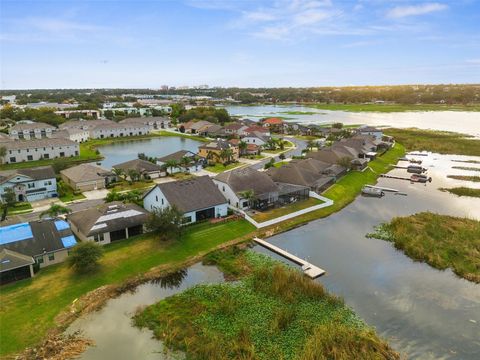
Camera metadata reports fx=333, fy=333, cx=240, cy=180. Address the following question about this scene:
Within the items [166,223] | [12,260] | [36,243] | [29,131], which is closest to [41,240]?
[36,243]

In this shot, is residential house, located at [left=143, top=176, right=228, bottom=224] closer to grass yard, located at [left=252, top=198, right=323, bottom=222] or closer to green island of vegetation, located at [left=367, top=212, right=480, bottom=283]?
grass yard, located at [left=252, top=198, right=323, bottom=222]

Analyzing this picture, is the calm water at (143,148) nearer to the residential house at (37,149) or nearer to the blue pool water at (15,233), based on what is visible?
the residential house at (37,149)

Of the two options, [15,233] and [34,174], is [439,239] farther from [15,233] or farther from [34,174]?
[34,174]

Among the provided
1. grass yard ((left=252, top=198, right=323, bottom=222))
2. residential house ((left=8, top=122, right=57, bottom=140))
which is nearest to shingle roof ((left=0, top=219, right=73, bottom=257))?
grass yard ((left=252, top=198, right=323, bottom=222))

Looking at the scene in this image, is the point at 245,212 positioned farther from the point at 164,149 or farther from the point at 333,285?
the point at 164,149

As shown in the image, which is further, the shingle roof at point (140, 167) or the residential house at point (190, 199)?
the shingle roof at point (140, 167)

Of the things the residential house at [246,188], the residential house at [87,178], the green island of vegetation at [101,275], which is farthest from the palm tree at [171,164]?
the green island of vegetation at [101,275]

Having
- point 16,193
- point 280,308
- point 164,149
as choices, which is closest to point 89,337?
point 280,308
